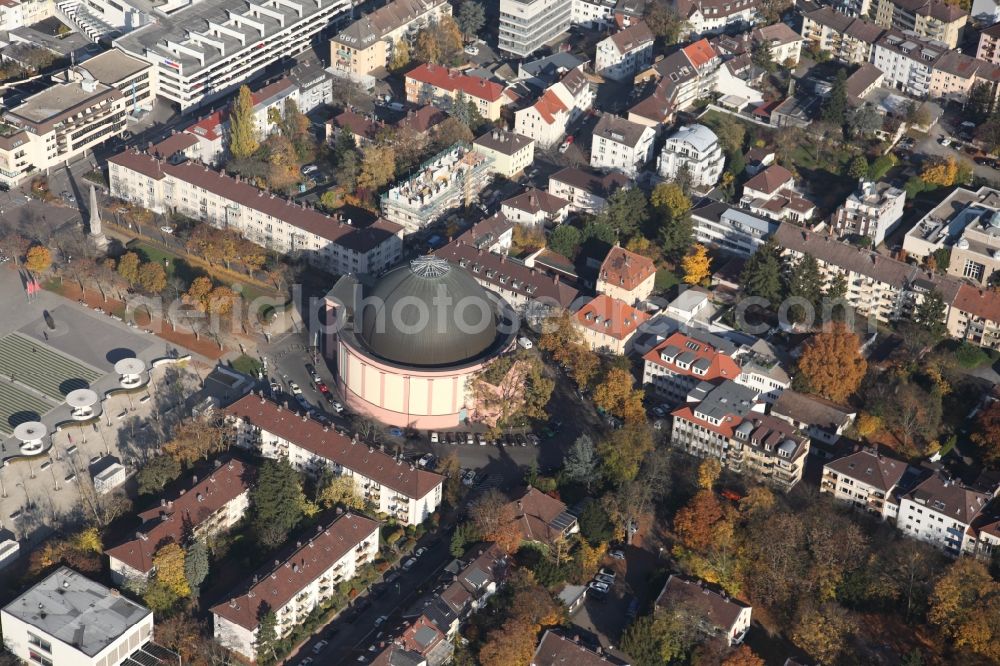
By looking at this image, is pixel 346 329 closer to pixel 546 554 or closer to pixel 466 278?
pixel 466 278

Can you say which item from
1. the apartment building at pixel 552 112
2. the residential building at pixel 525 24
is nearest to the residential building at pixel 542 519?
the apartment building at pixel 552 112

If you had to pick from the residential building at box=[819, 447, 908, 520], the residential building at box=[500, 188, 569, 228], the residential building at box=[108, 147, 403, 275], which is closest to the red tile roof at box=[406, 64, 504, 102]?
the residential building at box=[500, 188, 569, 228]

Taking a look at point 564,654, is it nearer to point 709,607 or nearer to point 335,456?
point 709,607

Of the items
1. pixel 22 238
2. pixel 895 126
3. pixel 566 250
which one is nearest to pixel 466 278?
pixel 566 250

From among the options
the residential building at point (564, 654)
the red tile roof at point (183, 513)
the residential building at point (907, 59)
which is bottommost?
the residential building at point (564, 654)

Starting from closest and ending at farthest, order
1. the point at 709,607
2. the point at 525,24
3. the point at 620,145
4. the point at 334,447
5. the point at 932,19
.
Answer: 1. the point at 709,607
2. the point at 334,447
3. the point at 620,145
4. the point at 932,19
5. the point at 525,24

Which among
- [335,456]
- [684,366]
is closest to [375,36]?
[684,366]

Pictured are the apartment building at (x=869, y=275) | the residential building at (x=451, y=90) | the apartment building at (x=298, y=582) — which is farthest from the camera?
the residential building at (x=451, y=90)

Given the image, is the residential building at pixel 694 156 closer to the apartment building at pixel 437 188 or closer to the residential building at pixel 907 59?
the apartment building at pixel 437 188
